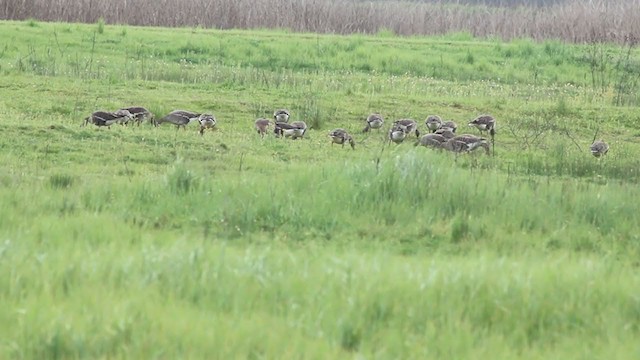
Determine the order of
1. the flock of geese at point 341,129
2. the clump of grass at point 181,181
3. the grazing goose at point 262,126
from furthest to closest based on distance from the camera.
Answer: the grazing goose at point 262,126 < the flock of geese at point 341,129 < the clump of grass at point 181,181

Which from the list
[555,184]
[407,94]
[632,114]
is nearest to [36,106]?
[407,94]

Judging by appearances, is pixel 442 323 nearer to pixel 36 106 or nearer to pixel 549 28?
pixel 36 106

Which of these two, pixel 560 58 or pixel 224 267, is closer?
pixel 224 267

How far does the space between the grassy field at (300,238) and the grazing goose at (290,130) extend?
23cm

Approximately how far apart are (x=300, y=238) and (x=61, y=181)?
9.29ft

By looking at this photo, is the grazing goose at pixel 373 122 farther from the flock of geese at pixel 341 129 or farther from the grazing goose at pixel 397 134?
the grazing goose at pixel 397 134

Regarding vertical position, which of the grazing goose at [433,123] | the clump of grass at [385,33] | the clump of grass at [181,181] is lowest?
the grazing goose at [433,123]

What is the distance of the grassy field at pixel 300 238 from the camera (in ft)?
18.7

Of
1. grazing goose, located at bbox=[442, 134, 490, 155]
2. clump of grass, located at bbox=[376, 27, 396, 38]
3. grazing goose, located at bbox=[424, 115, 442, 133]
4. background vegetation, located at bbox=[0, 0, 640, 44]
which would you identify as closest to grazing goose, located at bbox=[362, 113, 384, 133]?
grazing goose, located at bbox=[424, 115, 442, 133]

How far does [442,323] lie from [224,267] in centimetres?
143

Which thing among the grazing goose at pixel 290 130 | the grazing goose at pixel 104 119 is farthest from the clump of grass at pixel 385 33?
the grazing goose at pixel 104 119

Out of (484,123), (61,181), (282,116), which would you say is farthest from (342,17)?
(61,181)

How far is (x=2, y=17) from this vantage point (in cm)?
3108

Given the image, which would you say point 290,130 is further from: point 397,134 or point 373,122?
point 373,122
